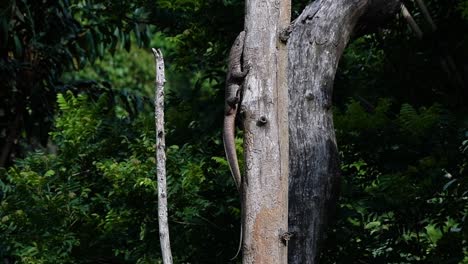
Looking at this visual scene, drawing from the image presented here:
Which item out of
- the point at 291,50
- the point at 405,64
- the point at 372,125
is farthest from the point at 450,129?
the point at 291,50

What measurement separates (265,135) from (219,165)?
7.68ft

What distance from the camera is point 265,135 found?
4047 millimetres

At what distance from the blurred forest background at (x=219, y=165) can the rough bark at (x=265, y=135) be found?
4.35 ft

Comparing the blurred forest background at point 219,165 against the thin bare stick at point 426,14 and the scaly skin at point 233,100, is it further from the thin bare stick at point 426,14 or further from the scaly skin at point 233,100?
the scaly skin at point 233,100

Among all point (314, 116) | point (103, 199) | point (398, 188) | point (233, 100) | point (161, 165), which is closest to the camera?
point (161, 165)

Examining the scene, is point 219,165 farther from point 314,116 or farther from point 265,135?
point 265,135

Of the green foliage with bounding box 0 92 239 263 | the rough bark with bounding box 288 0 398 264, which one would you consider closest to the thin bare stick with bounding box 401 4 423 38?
the rough bark with bounding box 288 0 398 264

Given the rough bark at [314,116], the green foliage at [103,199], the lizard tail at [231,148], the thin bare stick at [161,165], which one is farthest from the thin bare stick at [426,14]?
the thin bare stick at [161,165]

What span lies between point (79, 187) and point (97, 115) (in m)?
0.63

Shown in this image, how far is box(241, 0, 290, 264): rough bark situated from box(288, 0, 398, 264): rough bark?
428 millimetres

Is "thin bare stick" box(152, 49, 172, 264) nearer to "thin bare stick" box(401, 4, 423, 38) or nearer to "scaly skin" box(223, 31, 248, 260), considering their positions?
"scaly skin" box(223, 31, 248, 260)

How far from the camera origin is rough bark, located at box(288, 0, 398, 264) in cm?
475

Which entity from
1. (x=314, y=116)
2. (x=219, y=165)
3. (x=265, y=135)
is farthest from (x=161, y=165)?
(x=219, y=165)

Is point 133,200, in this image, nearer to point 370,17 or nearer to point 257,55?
point 370,17
